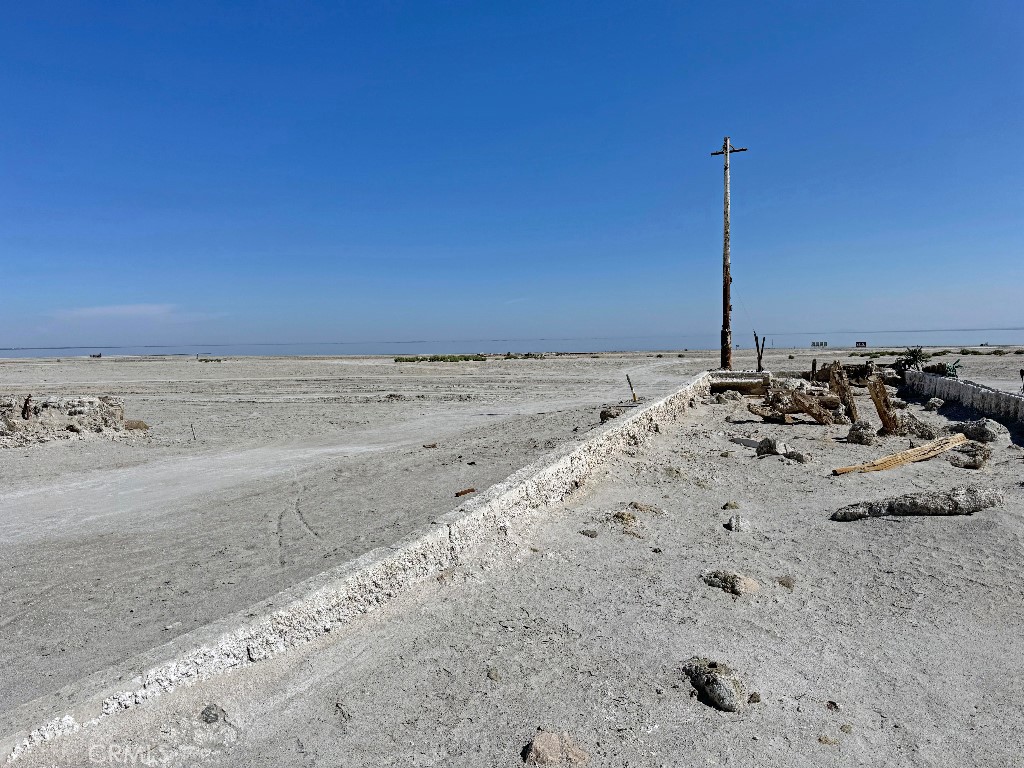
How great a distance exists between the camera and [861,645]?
3477mm

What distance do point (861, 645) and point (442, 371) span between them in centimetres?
2844

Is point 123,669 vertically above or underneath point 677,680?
above

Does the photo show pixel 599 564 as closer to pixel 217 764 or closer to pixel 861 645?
pixel 861 645

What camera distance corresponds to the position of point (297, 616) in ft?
10.6

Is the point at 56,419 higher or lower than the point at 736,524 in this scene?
higher

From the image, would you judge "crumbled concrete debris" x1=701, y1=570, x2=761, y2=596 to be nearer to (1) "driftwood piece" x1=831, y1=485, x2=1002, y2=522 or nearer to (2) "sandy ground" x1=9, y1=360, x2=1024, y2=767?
(2) "sandy ground" x1=9, y1=360, x2=1024, y2=767

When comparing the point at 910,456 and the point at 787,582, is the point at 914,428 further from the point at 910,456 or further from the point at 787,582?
the point at 787,582

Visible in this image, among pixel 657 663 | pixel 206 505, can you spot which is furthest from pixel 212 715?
pixel 206 505

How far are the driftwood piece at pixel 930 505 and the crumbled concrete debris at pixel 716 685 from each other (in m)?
3.13

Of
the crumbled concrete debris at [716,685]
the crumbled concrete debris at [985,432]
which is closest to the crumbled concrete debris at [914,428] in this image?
the crumbled concrete debris at [985,432]

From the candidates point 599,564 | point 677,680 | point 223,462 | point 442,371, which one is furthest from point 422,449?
point 442,371

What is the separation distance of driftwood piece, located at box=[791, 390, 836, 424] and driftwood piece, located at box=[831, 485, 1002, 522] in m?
5.45

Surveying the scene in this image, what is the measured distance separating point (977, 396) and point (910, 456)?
594cm

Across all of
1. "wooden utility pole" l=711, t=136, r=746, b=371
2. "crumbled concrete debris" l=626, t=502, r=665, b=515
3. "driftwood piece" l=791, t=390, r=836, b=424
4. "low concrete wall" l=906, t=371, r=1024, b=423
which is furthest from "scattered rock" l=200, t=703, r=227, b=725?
"wooden utility pole" l=711, t=136, r=746, b=371
